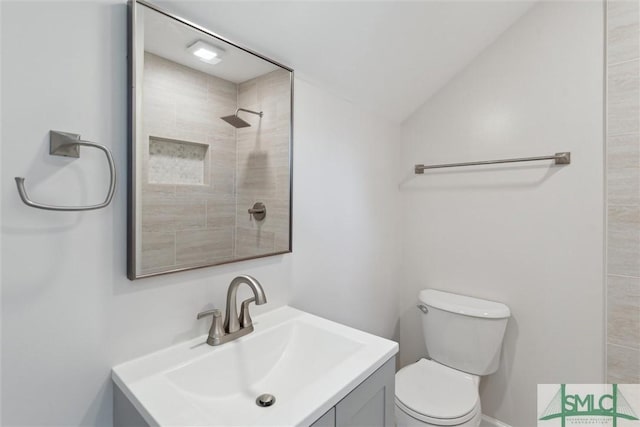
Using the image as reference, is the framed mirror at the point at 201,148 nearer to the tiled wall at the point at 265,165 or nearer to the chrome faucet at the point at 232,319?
the tiled wall at the point at 265,165

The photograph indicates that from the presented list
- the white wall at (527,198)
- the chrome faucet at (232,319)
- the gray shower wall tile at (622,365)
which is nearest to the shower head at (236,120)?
the chrome faucet at (232,319)

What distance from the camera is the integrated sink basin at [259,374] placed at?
2.37ft

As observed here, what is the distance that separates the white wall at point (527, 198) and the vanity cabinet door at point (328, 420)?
4.42 ft

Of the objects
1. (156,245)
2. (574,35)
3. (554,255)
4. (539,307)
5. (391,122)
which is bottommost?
(539,307)

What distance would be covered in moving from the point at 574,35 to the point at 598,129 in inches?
18.5

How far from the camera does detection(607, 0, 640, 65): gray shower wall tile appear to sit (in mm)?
1361

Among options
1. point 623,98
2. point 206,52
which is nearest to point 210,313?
point 206,52

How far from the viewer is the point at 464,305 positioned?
5.65ft

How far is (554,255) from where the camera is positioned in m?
1.58

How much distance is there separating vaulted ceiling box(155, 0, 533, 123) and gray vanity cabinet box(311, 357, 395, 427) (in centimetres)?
119

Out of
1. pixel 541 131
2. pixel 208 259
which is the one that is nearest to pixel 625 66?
pixel 541 131

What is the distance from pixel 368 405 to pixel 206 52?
1.21 meters

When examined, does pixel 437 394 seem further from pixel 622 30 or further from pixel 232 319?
pixel 622 30

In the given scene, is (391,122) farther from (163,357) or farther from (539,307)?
(163,357)
